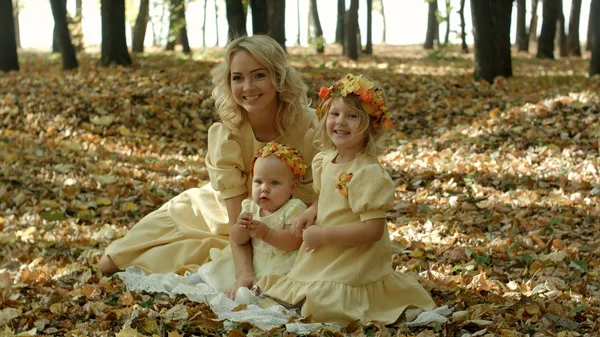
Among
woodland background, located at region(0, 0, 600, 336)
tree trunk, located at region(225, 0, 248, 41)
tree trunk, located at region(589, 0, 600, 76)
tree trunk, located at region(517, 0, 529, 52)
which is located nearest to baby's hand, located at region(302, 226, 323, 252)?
woodland background, located at region(0, 0, 600, 336)

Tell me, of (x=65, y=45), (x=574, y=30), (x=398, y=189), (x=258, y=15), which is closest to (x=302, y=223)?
(x=398, y=189)

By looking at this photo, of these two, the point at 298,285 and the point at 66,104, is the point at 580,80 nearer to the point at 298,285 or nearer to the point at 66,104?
the point at 66,104

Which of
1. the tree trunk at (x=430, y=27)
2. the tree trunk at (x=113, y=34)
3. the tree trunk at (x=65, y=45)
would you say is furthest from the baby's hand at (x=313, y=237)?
the tree trunk at (x=430, y=27)

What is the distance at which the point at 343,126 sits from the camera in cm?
358

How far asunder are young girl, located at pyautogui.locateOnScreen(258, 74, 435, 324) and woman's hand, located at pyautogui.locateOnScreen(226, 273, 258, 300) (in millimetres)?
183

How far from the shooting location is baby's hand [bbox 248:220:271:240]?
3861 millimetres

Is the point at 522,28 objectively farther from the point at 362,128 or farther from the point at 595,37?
the point at 362,128

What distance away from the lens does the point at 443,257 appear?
5023 millimetres

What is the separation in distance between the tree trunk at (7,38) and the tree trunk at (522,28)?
14.7 meters

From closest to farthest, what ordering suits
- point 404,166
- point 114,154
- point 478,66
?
point 404,166 → point 114,154 → point 478,66

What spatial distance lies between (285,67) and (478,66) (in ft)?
28.4

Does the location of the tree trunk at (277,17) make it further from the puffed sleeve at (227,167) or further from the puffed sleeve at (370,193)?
the puffed sleeve at (370,193)

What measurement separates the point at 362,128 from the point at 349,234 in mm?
536

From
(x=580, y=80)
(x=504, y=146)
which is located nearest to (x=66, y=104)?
(x=504, y=146)
